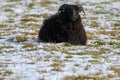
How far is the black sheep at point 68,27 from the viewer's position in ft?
54.5

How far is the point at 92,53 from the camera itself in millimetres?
Result: 14602

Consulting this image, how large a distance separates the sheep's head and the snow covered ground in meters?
1.12

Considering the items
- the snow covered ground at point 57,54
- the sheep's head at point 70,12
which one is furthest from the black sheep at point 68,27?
the snow covered ground at point 57,54

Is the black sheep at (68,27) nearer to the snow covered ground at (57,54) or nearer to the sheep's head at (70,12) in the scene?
the sheep's head at (70,12)

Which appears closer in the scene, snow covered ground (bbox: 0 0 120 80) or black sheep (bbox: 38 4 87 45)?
snow covered ground (bbox: 0 0 120 80)

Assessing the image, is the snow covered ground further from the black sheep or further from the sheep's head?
the sheep's head

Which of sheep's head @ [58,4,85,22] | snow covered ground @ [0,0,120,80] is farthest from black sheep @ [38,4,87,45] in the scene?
snow covered ground @ [0,0,120,80]

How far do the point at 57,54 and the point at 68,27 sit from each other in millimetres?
2732

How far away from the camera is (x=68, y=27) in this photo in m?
16.8

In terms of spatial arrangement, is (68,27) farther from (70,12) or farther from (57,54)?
(57,54)

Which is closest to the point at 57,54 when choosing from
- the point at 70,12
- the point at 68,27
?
the point at 68,27

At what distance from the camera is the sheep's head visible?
16.6 m

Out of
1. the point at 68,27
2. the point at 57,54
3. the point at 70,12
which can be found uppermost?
the point at 70,12

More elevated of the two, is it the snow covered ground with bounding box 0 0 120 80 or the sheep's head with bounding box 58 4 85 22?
the sheep's head with bounding box 58 4 85 22
